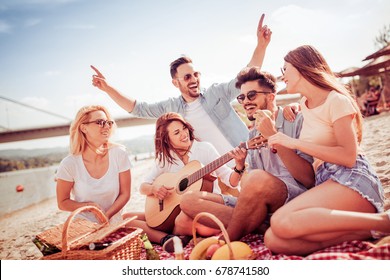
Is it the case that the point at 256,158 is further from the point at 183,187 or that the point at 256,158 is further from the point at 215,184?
the point at 183,187

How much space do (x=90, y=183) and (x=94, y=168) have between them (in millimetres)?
118

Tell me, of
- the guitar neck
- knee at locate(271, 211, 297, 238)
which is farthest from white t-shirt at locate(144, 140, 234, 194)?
knee at locate(271, 211, 297, 238)

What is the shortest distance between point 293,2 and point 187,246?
70.8 inches

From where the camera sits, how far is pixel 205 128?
112 inches

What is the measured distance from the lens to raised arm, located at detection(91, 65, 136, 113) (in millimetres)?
2862

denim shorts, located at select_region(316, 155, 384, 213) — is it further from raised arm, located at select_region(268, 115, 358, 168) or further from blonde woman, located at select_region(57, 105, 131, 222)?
blonde woman, located at select_region(57, 105, 131, 222)

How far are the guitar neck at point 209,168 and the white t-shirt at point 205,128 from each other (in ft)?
1.87

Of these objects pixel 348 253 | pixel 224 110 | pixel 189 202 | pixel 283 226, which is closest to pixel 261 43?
pixel 224 110

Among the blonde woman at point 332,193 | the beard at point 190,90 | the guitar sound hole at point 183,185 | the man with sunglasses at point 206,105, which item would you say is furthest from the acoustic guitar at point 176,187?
the beard at point 190,90

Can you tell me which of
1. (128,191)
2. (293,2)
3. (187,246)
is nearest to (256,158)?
(187,246)

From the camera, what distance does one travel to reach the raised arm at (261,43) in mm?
2432

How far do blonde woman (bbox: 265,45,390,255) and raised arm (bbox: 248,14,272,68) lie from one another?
78 centimetres

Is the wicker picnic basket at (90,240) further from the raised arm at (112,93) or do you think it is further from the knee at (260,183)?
the raised arm at (112,93)

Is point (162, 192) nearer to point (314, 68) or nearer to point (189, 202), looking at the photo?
point (189, 202)
